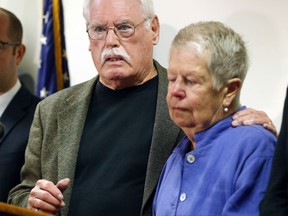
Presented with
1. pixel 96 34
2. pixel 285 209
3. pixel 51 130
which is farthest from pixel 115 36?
pixel 285 209

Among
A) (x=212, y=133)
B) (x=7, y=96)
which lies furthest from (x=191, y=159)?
(x=7, y=96)

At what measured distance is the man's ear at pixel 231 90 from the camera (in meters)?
2.28

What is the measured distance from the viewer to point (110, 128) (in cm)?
292

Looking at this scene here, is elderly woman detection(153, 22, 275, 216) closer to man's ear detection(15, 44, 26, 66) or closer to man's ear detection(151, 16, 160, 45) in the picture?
man's ear detection(151, 16, 160, 45)

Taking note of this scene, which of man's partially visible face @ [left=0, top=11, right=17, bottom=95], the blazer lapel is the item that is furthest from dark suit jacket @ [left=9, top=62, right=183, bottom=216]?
man's partially visible face @ [left=0, top=11, right=17, bottom=95]

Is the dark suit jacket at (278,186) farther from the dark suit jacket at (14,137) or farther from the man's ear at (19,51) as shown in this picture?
the man's ear at (19,51)

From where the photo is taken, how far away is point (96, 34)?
300 centimetres

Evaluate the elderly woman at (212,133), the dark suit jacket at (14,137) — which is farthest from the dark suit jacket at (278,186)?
the dark suit jacket at (14,137)

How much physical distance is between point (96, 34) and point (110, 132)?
446 millimetres

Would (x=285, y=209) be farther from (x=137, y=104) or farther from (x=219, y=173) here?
(x=137, y=104)

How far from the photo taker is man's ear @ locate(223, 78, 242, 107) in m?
2.28

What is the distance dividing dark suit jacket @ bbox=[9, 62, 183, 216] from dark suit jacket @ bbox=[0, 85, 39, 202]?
0.40m

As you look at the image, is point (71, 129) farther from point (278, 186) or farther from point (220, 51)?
point (278, 186)

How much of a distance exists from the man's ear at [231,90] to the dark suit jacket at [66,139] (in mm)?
505
